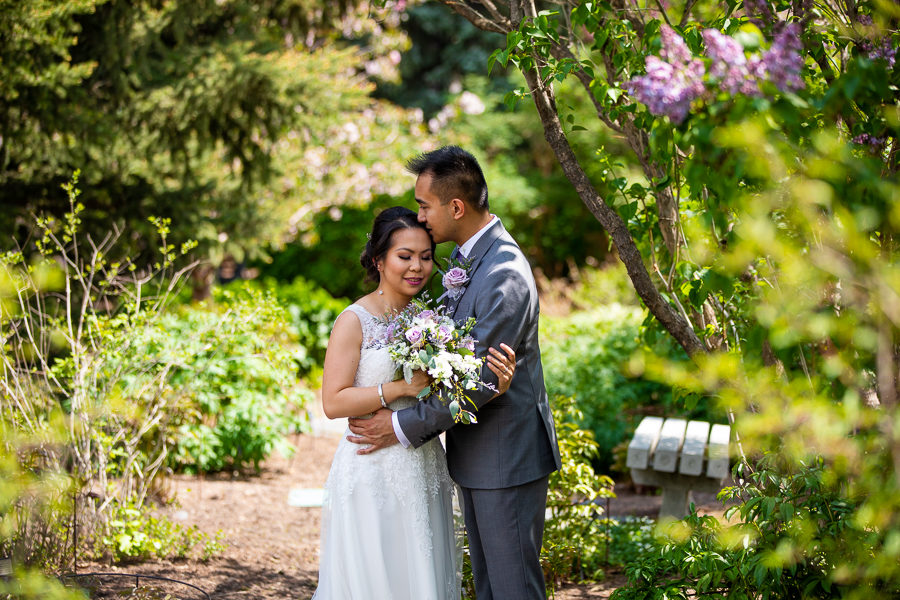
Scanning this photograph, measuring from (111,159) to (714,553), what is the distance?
6.08 metres

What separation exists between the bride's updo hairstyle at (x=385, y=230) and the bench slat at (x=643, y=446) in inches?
79.3

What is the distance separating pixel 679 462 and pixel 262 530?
2544mm

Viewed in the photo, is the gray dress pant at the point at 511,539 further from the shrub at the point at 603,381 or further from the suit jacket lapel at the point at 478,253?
the shrub at the point at 603,381

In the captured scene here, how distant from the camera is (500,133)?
1583 centimetres

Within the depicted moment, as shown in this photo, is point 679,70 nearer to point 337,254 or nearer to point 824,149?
point 824,149

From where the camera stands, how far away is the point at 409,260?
9.92ft

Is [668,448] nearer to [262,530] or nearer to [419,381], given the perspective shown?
[419,381]

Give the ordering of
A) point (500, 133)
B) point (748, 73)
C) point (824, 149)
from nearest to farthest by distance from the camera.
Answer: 1. point (824, 149)
2. point (748, 73)
3. point (500, 133)

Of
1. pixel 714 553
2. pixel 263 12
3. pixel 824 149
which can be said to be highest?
pixel 263 12

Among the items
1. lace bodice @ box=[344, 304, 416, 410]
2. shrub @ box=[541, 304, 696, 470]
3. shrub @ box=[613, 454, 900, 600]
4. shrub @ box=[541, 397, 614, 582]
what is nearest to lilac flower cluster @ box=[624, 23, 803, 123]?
shrub @ box=[613, 454, 900, 600]

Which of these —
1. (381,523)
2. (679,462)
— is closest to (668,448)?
(679,462)

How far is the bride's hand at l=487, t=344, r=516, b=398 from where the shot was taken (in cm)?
273

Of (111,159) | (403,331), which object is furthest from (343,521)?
(111,159)

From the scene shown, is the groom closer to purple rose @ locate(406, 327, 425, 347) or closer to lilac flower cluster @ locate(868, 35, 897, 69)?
purple rose @ locate(406, 327, 425, 347)
